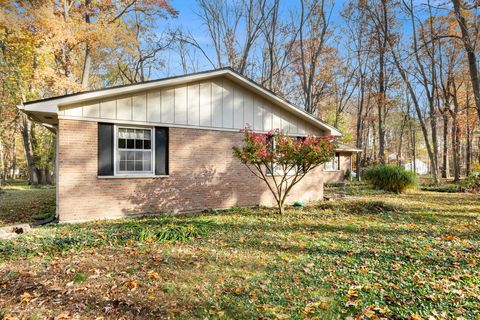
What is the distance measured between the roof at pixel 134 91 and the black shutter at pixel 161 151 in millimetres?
1416

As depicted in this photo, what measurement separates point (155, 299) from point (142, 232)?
258 centimetres

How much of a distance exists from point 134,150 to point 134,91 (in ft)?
5.87

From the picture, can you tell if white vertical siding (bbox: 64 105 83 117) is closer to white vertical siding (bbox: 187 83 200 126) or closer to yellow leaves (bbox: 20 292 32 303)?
white vertical siding (bbox: 187 83 200 126)

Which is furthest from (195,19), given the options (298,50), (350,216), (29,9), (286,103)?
(350,216)

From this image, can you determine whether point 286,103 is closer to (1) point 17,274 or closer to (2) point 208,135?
(2) point 208,135

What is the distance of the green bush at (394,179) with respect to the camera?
565 inches

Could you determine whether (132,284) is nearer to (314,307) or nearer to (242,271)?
(242,271)

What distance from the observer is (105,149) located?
766cm

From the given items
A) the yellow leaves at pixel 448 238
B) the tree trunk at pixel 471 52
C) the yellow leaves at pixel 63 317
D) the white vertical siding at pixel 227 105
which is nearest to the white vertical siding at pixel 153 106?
the white vertical siding at pixel 227 105

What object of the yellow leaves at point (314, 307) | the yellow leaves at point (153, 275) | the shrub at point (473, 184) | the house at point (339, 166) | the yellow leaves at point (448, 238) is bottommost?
the yellow leaves at point (314, 307)

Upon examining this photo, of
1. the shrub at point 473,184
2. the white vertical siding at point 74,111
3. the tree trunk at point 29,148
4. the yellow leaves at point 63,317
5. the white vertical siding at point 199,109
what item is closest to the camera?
the yellow leaves at point 63,317

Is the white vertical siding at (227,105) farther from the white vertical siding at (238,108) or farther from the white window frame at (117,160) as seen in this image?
the white window frame at (117,160)

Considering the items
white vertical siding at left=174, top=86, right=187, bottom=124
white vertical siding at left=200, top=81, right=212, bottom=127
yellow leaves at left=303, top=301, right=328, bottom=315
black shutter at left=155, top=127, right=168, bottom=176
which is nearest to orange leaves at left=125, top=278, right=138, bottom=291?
yellow leaves at left=303, top=301, right=328, bottom=315

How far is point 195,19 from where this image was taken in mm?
21266
